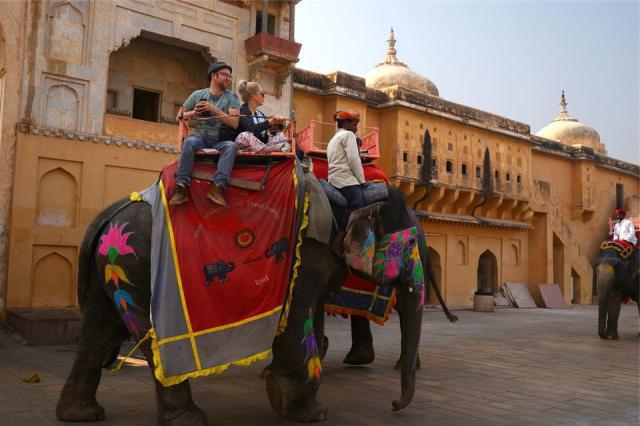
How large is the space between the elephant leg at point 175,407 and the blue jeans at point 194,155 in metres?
1.27

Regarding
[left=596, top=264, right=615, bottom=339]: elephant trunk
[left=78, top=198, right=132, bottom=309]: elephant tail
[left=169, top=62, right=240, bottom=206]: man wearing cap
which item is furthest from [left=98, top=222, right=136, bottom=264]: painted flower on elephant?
[left=596, top=264, right=615, bottom=339]: elephant trunk

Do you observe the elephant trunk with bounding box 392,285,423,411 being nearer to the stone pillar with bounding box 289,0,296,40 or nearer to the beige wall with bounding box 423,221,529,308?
the stone pillar with bounding box 289,0,296,40

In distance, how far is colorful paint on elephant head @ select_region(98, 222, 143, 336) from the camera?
411 centimetres

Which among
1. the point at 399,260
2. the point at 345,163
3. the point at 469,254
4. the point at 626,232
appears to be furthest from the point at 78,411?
the point at 469,254

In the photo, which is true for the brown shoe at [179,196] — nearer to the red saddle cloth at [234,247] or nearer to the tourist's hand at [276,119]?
the red saddle cloth at [234,247]

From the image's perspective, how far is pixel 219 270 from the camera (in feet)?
13.7

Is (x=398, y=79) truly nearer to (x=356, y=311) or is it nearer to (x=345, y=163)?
(x=356, y=311)

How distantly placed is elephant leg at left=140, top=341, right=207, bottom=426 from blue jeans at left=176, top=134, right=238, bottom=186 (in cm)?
127

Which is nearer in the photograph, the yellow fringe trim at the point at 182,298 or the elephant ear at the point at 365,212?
the yellow fringe trim at the point at 182,298

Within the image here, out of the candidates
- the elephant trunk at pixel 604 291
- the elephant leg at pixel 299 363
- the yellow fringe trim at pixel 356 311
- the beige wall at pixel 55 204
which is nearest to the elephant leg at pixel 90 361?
the elephant leg at pixel 299 363

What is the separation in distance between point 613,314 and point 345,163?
8.63m

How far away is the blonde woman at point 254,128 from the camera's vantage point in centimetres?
470

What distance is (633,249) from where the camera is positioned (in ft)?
37.8

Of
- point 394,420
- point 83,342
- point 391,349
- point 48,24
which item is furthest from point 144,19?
point 394,420
